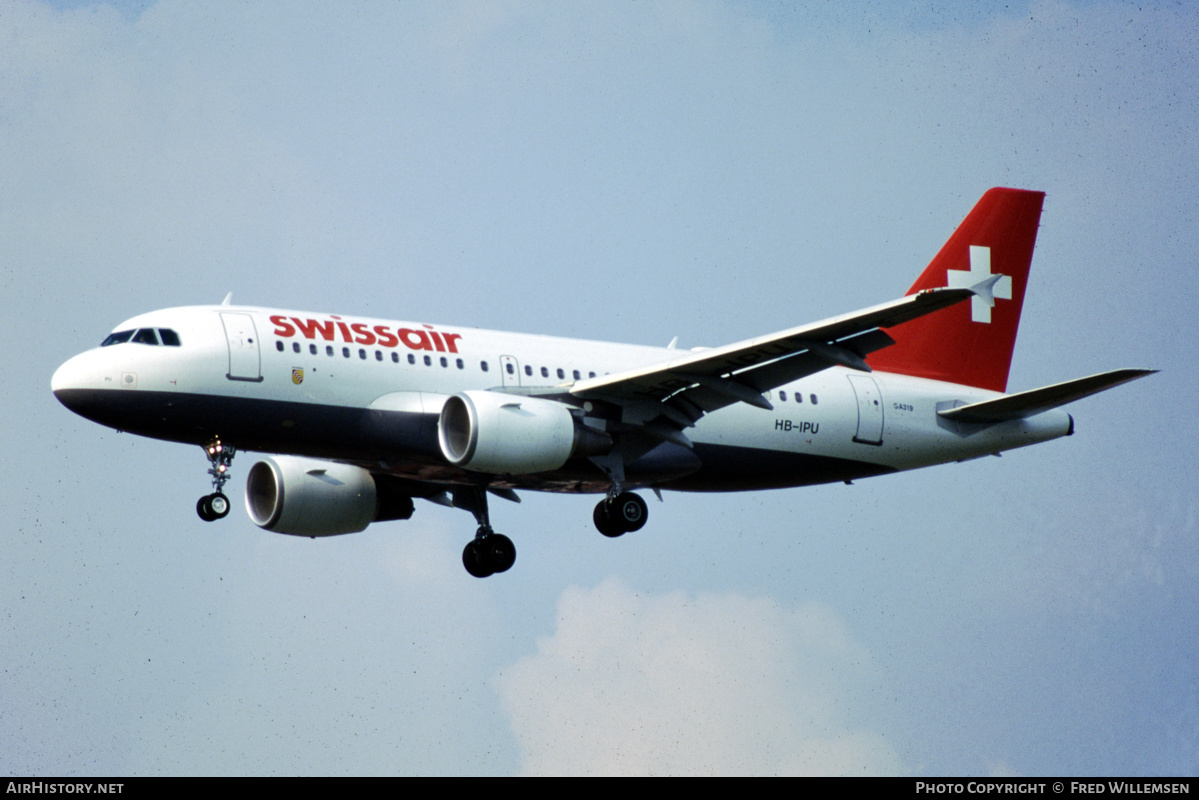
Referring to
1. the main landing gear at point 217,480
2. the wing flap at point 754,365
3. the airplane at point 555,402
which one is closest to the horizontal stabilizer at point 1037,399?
the airplane at point 555,402

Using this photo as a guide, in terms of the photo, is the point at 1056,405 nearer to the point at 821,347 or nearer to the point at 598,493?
the point at 821,347

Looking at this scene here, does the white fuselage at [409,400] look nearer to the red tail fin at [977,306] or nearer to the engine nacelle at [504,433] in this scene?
the engine nacelle at [504,433]

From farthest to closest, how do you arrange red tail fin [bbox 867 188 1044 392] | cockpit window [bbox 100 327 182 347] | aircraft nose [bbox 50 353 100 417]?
red tail fin [bbox 867 188 1044 392] → cockpit window [bbox 100 327 182 347] → aircraft nose [bbox 50 353 100 417]

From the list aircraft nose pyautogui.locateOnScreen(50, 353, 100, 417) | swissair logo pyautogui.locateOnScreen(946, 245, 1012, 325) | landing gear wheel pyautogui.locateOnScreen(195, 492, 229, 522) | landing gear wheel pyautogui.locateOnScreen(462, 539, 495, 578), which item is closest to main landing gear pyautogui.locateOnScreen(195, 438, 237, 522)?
landing gear wheel pyautogui.locateOnScreen(195, 492, 229, 522)

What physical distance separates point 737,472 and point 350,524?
888 cm

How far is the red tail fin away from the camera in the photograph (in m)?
41.5

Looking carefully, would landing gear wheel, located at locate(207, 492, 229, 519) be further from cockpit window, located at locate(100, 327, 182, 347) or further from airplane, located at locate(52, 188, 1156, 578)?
cockpit window, located at locate(100, 327, 182, 347)

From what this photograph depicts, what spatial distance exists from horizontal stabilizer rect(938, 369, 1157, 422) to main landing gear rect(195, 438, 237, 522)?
16614 millimetres

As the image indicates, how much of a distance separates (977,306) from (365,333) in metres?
16.1

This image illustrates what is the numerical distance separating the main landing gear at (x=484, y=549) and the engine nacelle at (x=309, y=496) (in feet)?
7.46

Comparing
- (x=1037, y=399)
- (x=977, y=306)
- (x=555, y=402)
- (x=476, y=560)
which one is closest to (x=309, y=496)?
(x=476, y=560)

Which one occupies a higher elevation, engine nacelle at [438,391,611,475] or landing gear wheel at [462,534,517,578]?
engine nacelle at [438,391,611,475]
